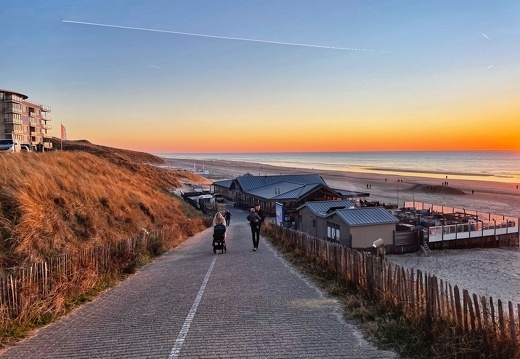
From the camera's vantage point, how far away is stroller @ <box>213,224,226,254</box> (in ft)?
45.4

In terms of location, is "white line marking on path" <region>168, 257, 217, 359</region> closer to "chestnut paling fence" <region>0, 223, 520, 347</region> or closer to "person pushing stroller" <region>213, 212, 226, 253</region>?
"chestnut paling fence" <region>0, 223, 520, 347</region>

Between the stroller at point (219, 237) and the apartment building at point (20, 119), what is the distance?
6007cm

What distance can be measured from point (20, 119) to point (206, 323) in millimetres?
80926

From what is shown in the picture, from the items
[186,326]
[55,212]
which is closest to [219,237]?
[55,212]

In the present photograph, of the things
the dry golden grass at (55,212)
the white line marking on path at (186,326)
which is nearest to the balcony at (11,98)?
the dry golden grass at (55,212)

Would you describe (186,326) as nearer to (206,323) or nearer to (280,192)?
(206,323)

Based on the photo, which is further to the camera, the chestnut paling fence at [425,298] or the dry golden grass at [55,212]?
the dry golden grass at [55,212]

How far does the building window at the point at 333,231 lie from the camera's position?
24969 millimetres

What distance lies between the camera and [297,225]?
3147cm

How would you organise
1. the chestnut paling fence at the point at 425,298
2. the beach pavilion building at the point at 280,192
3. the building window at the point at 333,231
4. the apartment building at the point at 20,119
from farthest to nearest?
the apartment building at the point at 20,119 → the beach pavilion building at the point at 280,192 → the building window at the point at 333,231 → the chestnut paling fence at the point at 425,298

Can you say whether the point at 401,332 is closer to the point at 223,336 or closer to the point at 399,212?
the point at 223,336

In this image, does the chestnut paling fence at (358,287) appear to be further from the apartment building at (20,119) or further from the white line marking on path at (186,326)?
the apartment building at (20,119)

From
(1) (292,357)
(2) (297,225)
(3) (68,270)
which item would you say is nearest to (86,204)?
(3) (68,270)

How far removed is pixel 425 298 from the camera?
6566 mm
